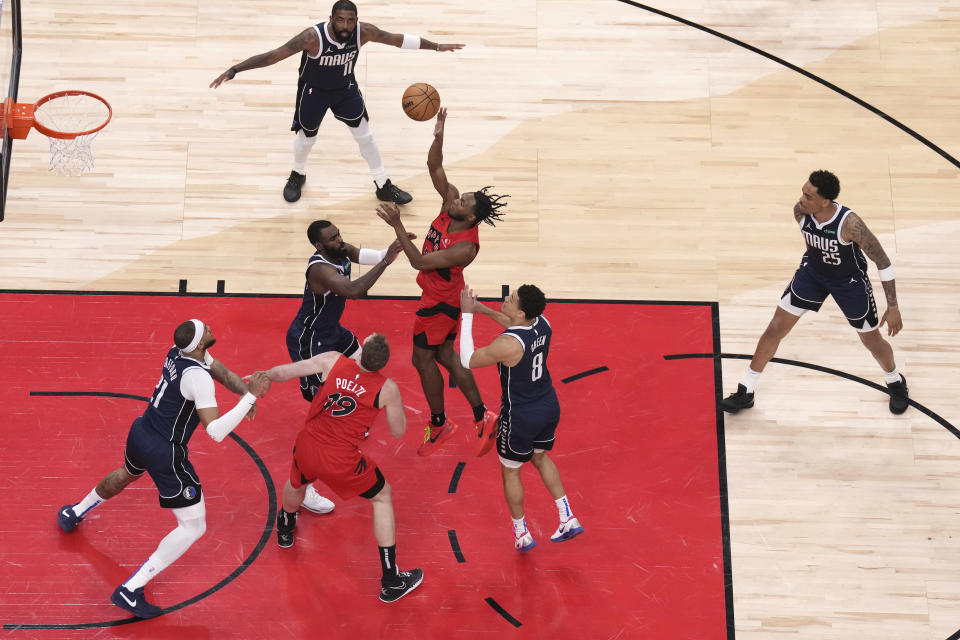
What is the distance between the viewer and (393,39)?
9.05m

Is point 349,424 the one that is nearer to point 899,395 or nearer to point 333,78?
point 333,78

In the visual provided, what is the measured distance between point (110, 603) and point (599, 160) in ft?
17.8

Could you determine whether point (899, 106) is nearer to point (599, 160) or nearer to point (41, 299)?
point (599, 160)

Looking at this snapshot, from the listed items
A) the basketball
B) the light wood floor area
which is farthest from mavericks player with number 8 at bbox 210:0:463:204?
the basketball

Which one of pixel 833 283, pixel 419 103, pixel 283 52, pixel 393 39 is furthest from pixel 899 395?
pixel 283 52

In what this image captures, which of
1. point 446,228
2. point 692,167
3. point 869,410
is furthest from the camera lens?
point 692,167

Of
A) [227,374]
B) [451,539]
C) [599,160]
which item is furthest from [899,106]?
[227,374]

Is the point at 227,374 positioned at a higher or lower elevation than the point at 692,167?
higher

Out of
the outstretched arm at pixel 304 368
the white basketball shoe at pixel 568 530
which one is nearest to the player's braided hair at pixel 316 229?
the outstretched arm at pixel 304 368

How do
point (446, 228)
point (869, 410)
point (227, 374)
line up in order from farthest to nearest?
point (869, 410) → point (446, 228) → point (227, 374)

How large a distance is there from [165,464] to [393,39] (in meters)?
3.93

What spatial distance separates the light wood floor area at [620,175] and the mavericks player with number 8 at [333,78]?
10.3 inches

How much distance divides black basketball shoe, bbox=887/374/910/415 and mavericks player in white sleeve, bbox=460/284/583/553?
A: 110 inches

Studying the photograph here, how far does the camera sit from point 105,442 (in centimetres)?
833
